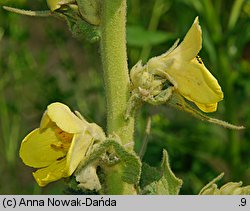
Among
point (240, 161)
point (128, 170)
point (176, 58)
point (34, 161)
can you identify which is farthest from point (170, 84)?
point (240, 161)

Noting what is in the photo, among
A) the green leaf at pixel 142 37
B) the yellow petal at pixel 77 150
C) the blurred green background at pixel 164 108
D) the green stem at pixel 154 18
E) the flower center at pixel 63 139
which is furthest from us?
the green stem at pixel 154 18

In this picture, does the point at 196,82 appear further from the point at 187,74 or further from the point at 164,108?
the point at 164,108

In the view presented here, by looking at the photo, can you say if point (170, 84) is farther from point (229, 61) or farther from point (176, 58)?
point (229, 61)

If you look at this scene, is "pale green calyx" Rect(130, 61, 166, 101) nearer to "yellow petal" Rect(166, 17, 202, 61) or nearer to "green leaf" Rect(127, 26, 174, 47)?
"yellow petal" Rect(166, 17, 202, 61)

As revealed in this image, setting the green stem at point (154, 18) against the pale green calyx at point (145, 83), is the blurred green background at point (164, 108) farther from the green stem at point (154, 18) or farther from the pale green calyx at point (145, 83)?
the pale green calyx at point (145, 83)

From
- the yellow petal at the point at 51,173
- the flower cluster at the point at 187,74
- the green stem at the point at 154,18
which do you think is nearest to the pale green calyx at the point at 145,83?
the flower cluster at the point at 187,74

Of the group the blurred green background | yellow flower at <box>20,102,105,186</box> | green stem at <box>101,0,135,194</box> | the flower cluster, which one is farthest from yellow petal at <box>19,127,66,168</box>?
the blurred green background
